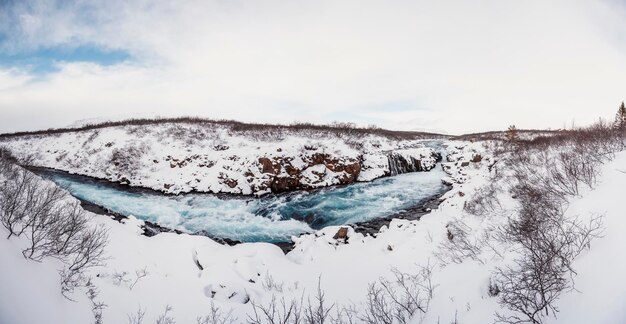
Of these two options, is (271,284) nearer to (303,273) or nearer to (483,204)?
(303,273)

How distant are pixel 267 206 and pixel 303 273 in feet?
24.5

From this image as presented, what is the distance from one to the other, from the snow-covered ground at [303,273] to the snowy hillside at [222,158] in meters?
7.59

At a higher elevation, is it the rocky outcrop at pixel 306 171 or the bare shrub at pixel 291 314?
the rocky outcrop at pixel 306 171

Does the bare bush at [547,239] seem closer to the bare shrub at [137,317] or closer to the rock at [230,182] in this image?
the bare shrub at [137,317]

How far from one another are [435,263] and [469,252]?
2.76 ft

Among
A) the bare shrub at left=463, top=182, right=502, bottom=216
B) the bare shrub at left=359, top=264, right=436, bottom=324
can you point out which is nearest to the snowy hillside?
the bare shrub at left=463, top=182, right=502, bottom=216

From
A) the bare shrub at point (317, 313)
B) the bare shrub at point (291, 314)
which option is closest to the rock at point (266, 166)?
the bare shrub at point (291, 314)

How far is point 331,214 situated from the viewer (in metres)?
13.3

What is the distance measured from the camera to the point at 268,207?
1456 centimetres

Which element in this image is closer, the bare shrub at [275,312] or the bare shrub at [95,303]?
the bare shrub at [95,303]

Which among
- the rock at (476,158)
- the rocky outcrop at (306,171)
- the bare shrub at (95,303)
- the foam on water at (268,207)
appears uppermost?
the rock at (476,158)

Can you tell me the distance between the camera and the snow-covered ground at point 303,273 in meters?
3.60

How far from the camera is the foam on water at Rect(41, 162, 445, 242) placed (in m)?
12.1

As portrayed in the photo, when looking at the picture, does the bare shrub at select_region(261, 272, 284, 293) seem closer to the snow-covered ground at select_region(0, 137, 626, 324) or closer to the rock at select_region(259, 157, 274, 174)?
the snow-covered ground at select_region(0, 137, 626, 324)
